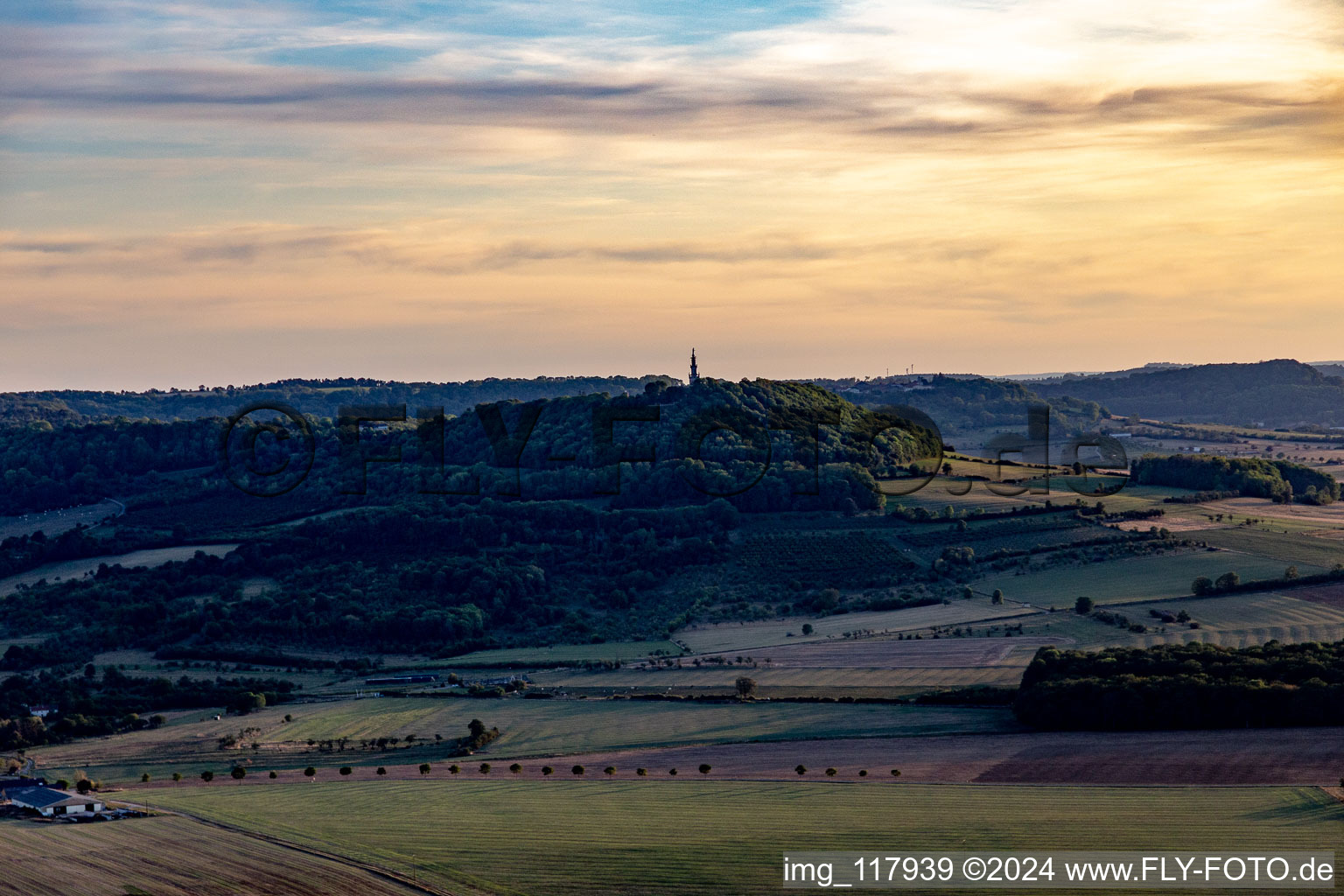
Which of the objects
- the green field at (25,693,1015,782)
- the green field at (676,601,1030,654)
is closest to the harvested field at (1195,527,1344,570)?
the green field at (676,601,1030,654)

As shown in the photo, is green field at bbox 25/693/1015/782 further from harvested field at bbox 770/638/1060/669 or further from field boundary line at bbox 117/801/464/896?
field boundary line at bbox 117/801/464/896

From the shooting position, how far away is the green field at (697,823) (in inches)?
1390

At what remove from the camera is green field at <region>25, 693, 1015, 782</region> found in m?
51.8

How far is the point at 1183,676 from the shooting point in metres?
51.0

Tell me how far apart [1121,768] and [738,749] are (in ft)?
43.1

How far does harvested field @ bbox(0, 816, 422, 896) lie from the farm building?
1333 mm

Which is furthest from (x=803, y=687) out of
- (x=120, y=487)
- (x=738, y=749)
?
(x=120, y=487)

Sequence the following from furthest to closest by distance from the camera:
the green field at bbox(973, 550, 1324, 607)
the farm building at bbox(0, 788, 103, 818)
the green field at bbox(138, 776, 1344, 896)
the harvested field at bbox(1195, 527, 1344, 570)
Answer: the harvested field at bbox(1195, 527, 1344, 570) < the green field at bbox(973, 550, 1324, 607) < the farm building at bbox(0, 788, 103, 818) < the green field at bbox(138, 776, 1344, 896)

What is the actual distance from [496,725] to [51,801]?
17802mm

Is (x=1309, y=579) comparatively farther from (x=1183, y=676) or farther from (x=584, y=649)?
(x=584, y=649)

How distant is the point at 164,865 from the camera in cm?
3600

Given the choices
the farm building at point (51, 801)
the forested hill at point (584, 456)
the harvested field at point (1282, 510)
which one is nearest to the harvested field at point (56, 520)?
the forested hill at point (584, 456)

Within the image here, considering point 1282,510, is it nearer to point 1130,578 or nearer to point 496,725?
point 1130,578

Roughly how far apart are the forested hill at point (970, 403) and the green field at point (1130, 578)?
95175mm
